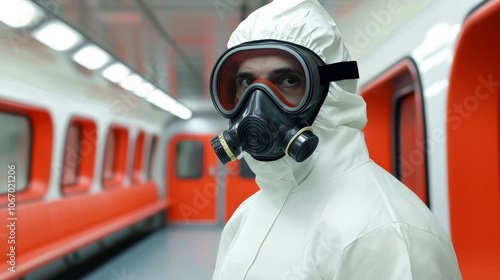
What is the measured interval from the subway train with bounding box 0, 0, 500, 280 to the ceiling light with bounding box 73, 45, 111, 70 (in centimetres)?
3

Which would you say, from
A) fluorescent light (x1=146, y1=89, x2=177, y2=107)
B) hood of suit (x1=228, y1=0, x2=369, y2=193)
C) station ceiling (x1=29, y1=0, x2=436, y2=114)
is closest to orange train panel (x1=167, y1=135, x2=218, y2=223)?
fluorescent light (x1=146, y1=89, x2=177, y2=107)

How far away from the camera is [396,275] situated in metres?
0.89

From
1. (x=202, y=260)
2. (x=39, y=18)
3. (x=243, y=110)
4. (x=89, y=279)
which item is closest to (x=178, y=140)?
(x=202, y=260)

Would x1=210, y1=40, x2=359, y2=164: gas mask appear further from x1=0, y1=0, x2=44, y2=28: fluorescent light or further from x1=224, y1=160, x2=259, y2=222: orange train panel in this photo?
x1=224, y1=160, x2=259, y2=222: orange train panel

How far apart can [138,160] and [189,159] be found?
4.70 ft

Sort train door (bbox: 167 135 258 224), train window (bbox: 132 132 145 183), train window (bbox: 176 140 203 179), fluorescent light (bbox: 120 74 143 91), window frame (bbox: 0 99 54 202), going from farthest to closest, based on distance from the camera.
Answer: train window (bbox: 176 140 203 179)
train door (bbox: 167 135 258 224)
train window (bbox: 132 132 145 183)
window frame (bbox: 0 99 54 202)
fluorescent light (bbox: 120 74 143 91)

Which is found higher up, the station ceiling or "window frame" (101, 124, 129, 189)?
the station ceiling

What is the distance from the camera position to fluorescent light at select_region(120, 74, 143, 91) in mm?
5005

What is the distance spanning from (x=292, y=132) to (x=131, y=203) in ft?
25.7

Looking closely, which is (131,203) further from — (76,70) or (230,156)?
(230,156)

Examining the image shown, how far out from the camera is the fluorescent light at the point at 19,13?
2.37 metres

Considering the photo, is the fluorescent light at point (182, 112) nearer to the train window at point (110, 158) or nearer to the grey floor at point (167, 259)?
the train window at point (110, 158)

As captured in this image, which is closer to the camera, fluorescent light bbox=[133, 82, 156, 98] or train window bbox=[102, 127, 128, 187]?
fluorescent light bbox=[133, 82, 156, 98]

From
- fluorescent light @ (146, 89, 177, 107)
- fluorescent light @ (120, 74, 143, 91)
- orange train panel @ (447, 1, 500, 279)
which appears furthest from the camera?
fluorescent light @ (146, 89, 177, 107)
